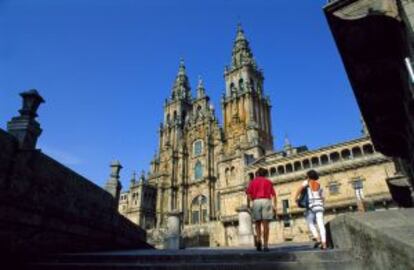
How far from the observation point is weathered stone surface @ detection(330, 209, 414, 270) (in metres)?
2.67

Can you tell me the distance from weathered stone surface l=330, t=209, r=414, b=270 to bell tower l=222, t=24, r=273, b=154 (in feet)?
119

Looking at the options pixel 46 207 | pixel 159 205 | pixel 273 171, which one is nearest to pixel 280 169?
pixel 273 171

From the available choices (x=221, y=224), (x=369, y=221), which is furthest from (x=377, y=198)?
(x=369, y=221)

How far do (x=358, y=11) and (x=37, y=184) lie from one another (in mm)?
8438

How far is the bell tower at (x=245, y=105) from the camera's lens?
146ft

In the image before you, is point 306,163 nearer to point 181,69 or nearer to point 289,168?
point 289,168

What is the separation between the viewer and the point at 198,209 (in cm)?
4509

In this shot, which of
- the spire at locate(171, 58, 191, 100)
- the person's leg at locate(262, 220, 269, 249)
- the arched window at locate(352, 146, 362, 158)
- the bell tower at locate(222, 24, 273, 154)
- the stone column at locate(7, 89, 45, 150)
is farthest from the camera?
the spire at locate(171, 58, 191, 100)

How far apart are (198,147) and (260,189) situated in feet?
143

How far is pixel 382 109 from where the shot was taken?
7641 millimetres

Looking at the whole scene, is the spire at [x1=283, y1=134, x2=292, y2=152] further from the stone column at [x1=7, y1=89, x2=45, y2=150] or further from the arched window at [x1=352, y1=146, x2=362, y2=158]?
the stone column at [x1=7, y1=89, x2=45, y2=150]

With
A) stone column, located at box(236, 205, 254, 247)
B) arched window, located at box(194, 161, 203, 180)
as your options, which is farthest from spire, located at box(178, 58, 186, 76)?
stone column, located at box(236, 205, 254, 247)

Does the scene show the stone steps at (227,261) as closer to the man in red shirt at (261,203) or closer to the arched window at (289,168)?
the man in red shirt at (261,203)

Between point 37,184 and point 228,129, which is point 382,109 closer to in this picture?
point 37,184
